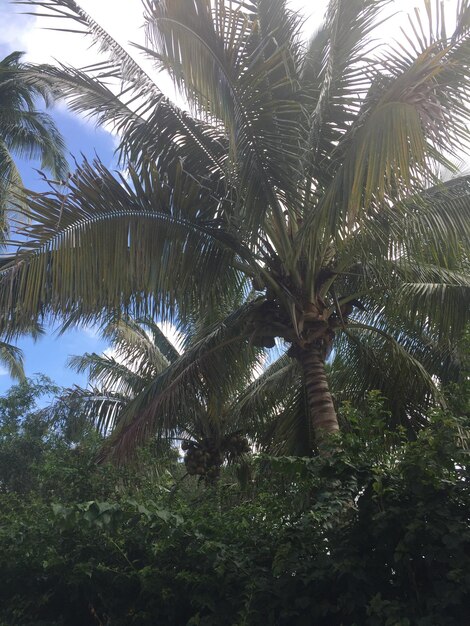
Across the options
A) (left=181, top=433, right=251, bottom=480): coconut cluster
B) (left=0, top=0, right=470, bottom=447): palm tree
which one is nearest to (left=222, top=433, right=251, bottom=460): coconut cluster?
(left=181, top=433, right=251, bottom=480): coconut cluster

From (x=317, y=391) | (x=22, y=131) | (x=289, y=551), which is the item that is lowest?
(x=289, y=551)

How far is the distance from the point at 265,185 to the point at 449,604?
4.16 meters

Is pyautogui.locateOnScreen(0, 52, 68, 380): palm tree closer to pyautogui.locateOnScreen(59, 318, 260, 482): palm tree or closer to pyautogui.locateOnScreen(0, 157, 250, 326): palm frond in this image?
pyautogui.locateOnScreen(59, 318, 260, 482): palm tree

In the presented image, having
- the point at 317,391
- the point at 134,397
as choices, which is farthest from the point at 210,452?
the point at 317,391

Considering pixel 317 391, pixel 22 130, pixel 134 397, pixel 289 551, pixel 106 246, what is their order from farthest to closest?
pixel 22 130 → pixel 134 397 → pixel 317 391 → pixel 106 246 → pixel 289 551

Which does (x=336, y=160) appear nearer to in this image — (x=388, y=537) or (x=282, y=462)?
(x=282, y=462)

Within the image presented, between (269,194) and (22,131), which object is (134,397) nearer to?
(269,194)

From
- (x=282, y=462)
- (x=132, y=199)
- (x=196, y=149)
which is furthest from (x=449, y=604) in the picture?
(x=196, y=149)

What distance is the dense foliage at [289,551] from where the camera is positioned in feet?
12.1

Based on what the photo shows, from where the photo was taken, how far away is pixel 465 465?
149 inches

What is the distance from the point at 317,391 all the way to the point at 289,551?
2.85 metres

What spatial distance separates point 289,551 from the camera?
407 centimetres

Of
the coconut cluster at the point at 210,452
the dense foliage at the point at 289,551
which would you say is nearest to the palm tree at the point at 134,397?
the coconut cluster at the point at 210,452

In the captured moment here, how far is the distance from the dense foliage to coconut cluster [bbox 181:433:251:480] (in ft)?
23.9
